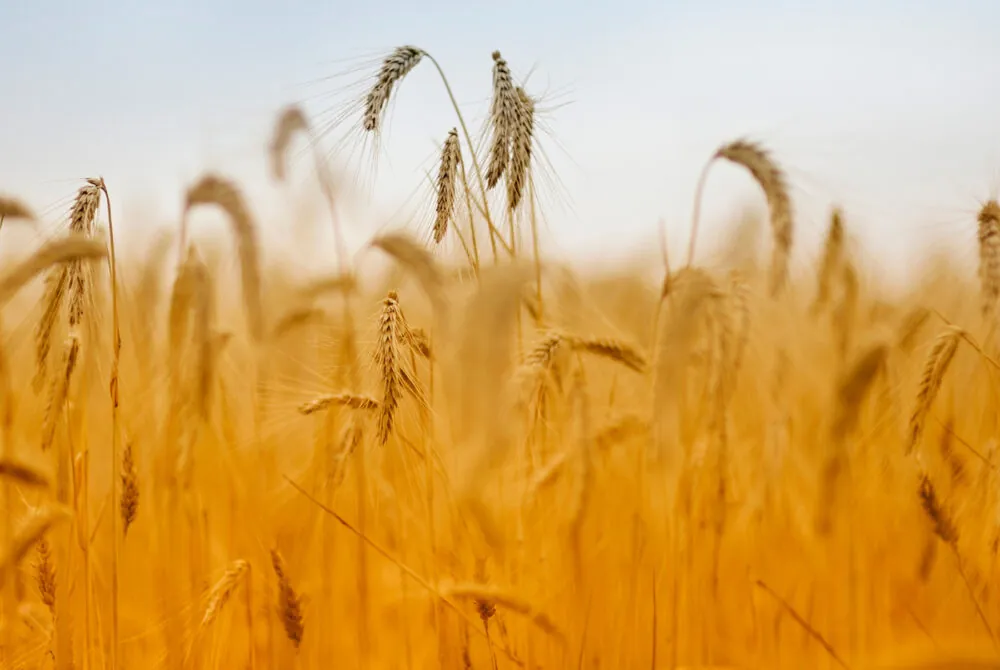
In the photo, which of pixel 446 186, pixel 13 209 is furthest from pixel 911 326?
pixel 13 209

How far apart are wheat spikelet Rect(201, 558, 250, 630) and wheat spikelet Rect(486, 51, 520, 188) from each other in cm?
104

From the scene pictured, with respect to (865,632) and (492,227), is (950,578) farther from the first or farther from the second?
(492,227)

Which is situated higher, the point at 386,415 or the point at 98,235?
the point at 98,235

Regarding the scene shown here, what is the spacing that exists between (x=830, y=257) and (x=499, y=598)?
1578mm

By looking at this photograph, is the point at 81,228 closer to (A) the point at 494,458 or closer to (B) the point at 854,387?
(A) the point at 494,458

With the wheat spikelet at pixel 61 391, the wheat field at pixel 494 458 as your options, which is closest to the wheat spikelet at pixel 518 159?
the wheat field at pixel 494 458

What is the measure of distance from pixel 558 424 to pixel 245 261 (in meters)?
0.95

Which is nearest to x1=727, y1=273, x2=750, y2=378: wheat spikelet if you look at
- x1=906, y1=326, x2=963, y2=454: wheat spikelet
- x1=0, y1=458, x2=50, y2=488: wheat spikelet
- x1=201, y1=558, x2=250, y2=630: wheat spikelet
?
x1=906, y1=326, x2=963, y2=454: wheat spikelet

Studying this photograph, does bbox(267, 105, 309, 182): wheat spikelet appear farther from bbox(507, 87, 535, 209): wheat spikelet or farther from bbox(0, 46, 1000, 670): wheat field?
bbox(507, 87, 535, 209): wheat spikelet

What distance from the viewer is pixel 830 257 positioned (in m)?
2.53

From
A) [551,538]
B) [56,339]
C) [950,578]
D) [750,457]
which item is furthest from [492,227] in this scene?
[950,578]

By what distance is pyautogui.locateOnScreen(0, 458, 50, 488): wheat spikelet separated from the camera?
1.95 meters

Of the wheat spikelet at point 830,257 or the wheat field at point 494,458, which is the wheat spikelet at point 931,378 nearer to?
the wheat field at point 494,458

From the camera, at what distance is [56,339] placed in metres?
1.92
